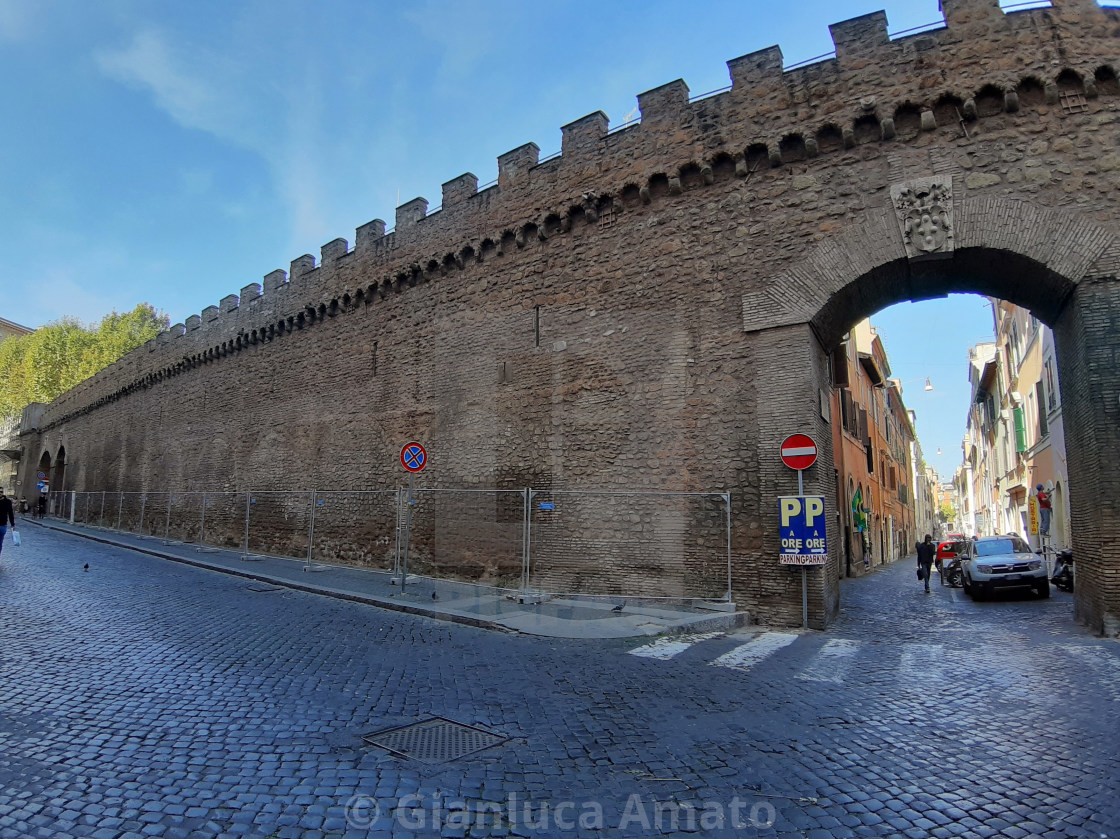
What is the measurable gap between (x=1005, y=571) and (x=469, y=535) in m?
11.2

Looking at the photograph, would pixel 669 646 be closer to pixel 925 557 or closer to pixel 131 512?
pixel 925 557

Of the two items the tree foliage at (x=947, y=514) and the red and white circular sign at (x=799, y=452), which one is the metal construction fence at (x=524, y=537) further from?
the tree foliage at (x=947, y=514)

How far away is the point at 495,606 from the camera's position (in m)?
10.9

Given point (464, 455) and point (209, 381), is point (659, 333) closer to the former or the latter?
point (464, 455)

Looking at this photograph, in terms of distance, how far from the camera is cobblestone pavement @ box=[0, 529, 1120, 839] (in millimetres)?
3426

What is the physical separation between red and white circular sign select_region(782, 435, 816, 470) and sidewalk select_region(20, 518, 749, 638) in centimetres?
240

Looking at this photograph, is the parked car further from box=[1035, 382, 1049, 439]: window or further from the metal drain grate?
the metal drain grate

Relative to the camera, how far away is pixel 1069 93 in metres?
9.32

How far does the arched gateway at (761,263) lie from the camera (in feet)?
30.2

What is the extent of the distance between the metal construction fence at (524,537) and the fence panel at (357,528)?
0.03 meters

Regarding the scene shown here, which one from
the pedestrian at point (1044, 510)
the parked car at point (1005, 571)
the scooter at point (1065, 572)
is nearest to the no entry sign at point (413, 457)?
the parked car at point (1005, 571)

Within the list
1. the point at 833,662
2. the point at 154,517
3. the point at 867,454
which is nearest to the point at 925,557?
the point at 833,662

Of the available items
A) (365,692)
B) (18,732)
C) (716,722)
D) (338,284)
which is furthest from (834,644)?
(338,284)

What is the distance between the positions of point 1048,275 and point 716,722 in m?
8.28
